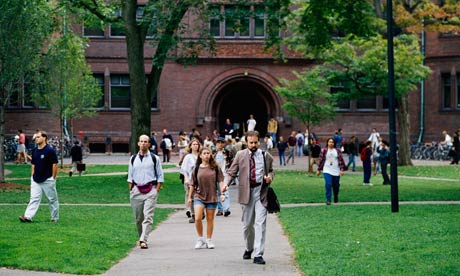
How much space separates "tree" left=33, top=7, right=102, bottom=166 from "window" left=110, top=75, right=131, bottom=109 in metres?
7.89

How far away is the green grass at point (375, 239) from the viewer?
12008 millimetres

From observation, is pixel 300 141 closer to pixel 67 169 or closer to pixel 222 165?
pixel 67 169

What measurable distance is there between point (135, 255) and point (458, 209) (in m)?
9.43

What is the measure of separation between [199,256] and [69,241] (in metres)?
2.25

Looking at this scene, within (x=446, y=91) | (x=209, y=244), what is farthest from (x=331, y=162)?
(x=446, y=91)

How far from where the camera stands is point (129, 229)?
17453 mm

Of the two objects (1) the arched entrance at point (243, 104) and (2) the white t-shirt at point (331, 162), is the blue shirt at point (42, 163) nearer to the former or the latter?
(2) the white t-shirt at point (331, 162)

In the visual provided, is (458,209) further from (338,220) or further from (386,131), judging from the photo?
(386,131)

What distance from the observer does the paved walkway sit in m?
12.3

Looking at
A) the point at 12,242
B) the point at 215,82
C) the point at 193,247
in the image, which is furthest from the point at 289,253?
the point at 215,82

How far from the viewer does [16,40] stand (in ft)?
94.4

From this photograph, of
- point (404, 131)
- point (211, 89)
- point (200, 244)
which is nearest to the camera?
point (200, 244)

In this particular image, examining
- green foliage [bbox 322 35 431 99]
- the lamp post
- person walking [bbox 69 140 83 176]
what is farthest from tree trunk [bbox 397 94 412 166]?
the lamp post

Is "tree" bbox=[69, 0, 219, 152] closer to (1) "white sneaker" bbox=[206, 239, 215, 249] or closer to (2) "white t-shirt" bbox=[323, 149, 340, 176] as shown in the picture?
(2) "white t-shirt" bbox=[323, 149, 340, 176]
